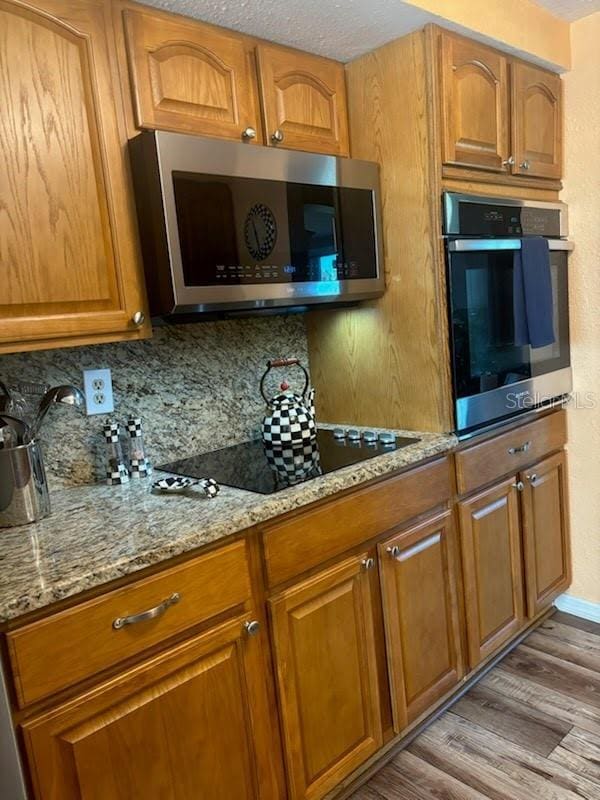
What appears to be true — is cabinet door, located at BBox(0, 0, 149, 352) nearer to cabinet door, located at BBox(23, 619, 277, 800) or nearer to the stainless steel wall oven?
cabinet door, located at BBox(23, 619, 277, 800)

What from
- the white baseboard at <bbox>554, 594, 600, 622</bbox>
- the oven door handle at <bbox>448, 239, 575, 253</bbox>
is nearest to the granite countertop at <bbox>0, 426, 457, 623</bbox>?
the oven door handle at <bbox>448, 239, 575, 253</bbox>

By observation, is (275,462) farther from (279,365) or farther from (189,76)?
(189,76)

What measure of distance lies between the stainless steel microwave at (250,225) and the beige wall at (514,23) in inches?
17.5

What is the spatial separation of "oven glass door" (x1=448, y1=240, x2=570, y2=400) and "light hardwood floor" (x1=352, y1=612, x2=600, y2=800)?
1024 millimetres

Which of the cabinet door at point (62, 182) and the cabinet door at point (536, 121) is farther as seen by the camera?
the cabinet door at point (536, 121)

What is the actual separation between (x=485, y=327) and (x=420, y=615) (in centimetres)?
91

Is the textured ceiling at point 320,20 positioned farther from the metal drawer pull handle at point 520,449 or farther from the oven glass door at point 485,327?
Answer: the metal drawer pull handle at point 520,449

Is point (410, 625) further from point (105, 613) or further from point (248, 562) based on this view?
point (105, 613)

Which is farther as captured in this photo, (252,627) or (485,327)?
(485,327)

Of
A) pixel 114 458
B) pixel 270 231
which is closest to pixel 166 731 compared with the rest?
pixel 114 458

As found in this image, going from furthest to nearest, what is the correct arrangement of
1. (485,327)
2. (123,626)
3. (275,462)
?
1. (485,327)
2. (275,462)
3. (123,626)

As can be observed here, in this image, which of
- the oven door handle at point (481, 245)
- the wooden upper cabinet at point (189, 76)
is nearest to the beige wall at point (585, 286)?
the oven door handle at point (481, 245)

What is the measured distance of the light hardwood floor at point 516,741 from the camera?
1.59 m

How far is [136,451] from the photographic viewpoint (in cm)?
161
